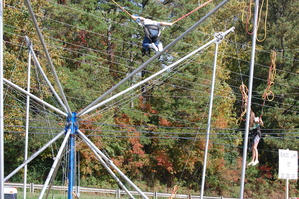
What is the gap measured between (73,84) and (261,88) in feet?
45.4

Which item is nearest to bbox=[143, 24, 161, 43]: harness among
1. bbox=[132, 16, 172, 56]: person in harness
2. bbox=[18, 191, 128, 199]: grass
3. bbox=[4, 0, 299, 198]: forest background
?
bbox=[132, 16, 172, 56]: person in harness

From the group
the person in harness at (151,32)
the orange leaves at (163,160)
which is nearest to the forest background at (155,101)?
the orange leaves at (163,160)

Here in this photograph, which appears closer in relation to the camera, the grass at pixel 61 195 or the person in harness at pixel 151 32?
the person in harness at pixel 151 32

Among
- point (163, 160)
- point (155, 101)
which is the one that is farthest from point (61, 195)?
point (155, 101)

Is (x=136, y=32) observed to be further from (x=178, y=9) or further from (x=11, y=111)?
(x=11, y=111)

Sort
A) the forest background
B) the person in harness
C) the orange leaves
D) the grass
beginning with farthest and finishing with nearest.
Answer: the orange leaves → the forest background → the grass → the person in harness

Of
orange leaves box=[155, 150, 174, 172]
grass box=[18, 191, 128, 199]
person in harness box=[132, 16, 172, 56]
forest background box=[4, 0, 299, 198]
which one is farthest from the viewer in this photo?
orange leaves box=[155, 150, 174, 172]

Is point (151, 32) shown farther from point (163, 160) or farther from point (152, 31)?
point (163, 160)

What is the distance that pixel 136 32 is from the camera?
3203 cm

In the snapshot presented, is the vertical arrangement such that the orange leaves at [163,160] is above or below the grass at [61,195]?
above

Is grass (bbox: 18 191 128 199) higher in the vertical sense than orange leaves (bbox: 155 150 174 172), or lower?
lower

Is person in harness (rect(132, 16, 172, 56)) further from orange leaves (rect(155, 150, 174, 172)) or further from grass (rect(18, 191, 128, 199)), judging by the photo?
orange leaves (rect(155, 150, 174, 172))

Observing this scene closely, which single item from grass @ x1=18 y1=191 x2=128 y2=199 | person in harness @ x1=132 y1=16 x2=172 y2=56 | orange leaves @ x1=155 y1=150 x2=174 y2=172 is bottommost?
grass @ x1=18 y1=191 x2=128 y2=199

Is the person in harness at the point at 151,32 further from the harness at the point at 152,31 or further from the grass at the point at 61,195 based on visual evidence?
the grass at the point at 61,195
